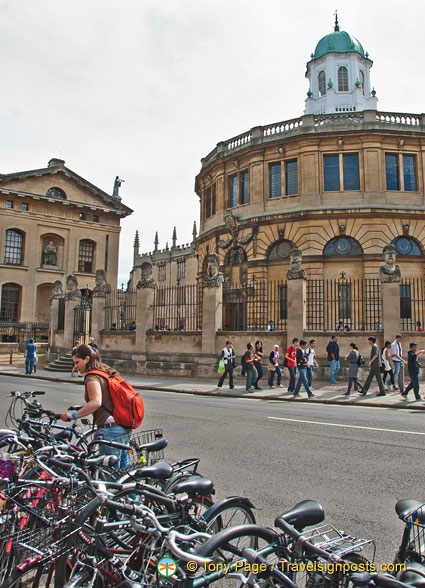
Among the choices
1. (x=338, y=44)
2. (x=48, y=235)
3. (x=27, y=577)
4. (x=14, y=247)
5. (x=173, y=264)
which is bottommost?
(x=27, y=577)

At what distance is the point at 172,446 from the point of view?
24.4 ft

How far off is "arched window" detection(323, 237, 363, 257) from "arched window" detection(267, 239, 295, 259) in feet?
6.89

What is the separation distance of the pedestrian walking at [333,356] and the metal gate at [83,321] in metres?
14.2

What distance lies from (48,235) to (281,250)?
956 inches

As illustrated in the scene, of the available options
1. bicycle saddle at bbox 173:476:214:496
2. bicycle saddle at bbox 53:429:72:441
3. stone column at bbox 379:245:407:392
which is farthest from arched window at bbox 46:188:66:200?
bicycle saddle at bbox 173:476:214:496

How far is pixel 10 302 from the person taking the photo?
1569 inches

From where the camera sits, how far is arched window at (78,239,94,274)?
43.8 m

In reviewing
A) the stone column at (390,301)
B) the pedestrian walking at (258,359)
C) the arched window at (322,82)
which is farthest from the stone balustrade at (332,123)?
the arched window at (322,82)

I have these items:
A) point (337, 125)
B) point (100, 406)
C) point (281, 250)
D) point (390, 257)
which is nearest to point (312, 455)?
point (100, 406)

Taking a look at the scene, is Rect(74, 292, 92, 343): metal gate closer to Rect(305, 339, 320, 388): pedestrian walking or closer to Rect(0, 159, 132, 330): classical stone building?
Rect(0, 159, 132, 330): classical stone building

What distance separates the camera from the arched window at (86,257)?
43844 mm

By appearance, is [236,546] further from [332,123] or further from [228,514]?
[332,123]

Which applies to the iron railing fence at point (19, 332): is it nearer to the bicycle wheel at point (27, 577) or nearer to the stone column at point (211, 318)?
the stone column at point (211, 318)

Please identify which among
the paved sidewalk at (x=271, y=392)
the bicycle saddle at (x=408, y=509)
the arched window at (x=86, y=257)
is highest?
the arched window at (x=86, y=257)
